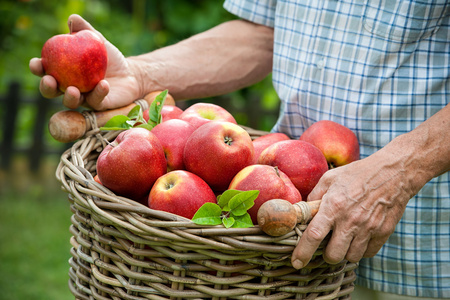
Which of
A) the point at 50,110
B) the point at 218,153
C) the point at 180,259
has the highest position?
the point at 218,153

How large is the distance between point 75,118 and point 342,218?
0.83 m

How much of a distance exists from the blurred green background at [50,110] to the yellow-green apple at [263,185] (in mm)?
2360

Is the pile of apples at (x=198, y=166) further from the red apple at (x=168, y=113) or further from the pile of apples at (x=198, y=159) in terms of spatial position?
the red apple at (x=168, y=113)

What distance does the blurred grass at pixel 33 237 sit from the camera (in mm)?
3100

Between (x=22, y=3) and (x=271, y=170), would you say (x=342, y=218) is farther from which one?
(x=22, y=3)

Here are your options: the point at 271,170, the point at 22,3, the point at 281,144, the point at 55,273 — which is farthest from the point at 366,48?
the point at 22,3

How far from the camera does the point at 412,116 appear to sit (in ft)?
4.77

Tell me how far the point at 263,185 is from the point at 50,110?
164 inches

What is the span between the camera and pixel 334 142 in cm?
134

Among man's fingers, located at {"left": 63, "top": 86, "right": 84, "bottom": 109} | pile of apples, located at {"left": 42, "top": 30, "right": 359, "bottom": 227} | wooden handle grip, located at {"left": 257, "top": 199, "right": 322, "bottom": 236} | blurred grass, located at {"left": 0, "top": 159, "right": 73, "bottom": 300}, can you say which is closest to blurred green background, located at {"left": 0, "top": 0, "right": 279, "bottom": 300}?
Answer: blurred grass, located at {"left": 0, "top": 159, "right": 73, "bottom": 300}

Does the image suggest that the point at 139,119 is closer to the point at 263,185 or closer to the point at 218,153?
the point at 218,153

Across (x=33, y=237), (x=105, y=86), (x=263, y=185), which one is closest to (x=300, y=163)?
(x=263, y=185)

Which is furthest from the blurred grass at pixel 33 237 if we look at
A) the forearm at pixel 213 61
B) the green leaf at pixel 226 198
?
the green leaf at pixel 226 198

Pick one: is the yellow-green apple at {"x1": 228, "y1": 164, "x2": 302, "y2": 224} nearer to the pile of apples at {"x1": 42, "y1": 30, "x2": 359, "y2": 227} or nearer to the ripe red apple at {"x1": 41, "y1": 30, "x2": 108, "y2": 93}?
the pile of apples at {"x1": 42, "y1": 30, "x2": 359, "y2": 227}
